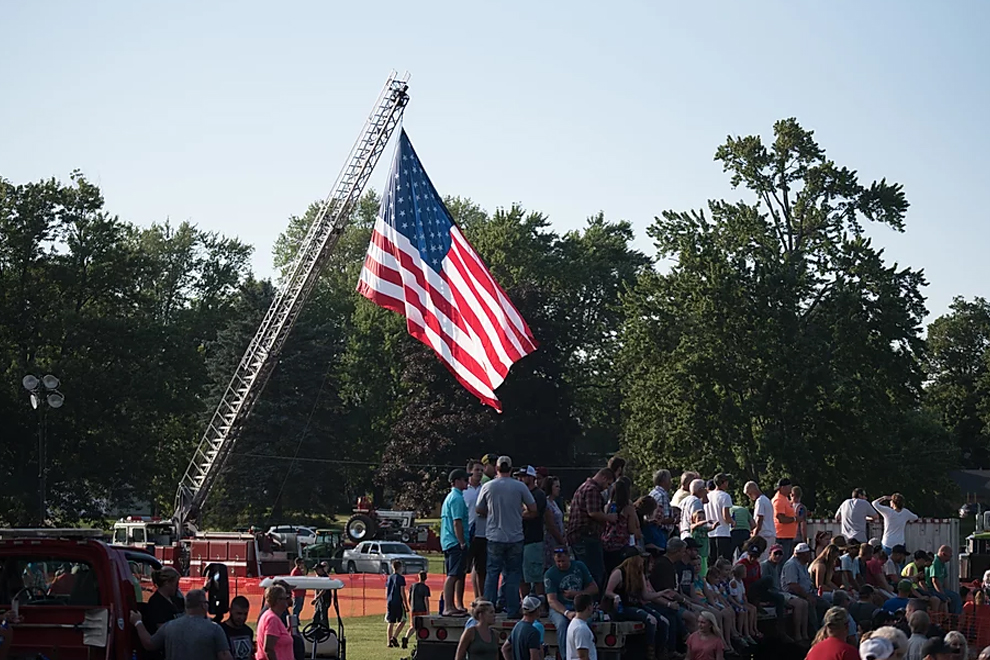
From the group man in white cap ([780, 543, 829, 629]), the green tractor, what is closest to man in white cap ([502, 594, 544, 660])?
man in white cap ([780, 543, 829, 629])

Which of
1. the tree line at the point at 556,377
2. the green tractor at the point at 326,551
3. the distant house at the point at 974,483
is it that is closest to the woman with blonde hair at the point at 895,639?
the tree line at the point at 556,377

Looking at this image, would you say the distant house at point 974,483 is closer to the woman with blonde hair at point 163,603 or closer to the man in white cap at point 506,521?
the man in white cap at point 506,521

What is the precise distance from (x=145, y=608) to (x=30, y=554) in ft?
3.67

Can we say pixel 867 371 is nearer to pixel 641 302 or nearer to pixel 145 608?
pixel 641 302

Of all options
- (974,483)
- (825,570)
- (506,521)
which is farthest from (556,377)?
(506,521)

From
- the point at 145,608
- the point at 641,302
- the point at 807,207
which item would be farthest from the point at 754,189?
the point at 145,608

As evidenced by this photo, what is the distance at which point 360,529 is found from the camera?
59688mm

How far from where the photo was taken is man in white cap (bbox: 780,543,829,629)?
20470 millimetres

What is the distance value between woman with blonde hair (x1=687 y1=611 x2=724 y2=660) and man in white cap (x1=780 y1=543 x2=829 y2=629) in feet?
18.2

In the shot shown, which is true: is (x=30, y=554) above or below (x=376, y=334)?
below

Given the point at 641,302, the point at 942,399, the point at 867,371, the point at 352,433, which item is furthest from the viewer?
the point at 942,399

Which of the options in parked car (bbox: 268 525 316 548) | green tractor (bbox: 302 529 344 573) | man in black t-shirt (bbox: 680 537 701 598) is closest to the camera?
man in black t-shirt (bbox: 680 537 701 598)

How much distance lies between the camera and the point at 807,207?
57.1 metres

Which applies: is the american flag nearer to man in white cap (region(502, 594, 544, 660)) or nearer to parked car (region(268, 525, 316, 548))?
man in white cap (region(502, 594, 544, 660))
